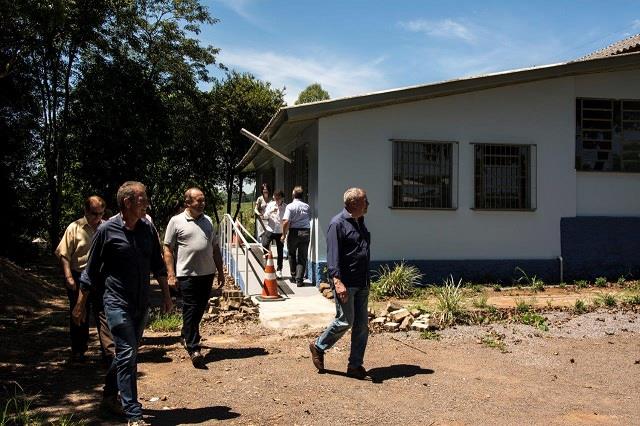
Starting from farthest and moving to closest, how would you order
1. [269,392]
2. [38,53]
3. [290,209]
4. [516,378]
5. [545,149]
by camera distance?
[38,53] → [545,149] → [290,209] → [516,378] → [269,392]

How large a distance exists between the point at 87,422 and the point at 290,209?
600 centimetres

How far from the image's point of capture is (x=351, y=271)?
564 centimetres

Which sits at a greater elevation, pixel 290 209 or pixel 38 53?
pixel 38 53

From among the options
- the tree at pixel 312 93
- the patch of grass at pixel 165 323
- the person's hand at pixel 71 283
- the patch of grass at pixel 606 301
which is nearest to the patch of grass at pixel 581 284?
the patch of grass at pixel 606 301

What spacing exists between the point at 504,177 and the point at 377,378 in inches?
254

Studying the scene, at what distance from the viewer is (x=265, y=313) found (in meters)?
8.14

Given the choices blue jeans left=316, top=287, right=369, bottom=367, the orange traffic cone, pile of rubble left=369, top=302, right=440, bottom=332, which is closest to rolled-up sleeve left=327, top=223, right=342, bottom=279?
blue jeans left=316, top=287, right=369, bottom=367

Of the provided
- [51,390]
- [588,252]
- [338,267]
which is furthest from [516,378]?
[588,252]

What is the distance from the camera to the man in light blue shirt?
33.2ft

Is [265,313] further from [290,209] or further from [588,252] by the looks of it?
[588,252]

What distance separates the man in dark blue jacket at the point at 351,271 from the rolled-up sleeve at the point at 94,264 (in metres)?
2.10

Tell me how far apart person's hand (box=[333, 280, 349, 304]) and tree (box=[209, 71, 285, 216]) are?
21302mm

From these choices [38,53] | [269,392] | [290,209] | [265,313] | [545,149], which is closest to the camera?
[269,392]

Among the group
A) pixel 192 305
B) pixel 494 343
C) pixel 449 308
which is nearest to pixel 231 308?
pixel 192 305
